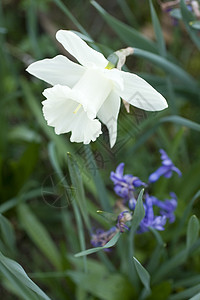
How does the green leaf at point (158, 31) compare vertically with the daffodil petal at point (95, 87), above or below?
below

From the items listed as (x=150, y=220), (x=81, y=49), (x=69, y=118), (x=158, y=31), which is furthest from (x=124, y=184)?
(x=158, y=31)

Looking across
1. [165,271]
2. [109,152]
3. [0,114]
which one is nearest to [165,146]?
[109,152]

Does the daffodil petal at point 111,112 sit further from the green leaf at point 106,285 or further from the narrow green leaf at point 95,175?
the green leaf at point 106,285

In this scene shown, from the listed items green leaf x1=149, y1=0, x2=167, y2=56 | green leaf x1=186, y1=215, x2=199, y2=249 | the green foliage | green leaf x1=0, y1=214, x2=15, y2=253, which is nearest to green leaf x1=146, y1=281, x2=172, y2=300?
the green foliage

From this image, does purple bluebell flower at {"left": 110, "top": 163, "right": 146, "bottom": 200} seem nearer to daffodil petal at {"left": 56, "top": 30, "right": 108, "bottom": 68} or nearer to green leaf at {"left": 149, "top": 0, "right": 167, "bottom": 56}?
daffodil petal at {"left": 56, "top": 30, "right": 108, "bottom": 68}

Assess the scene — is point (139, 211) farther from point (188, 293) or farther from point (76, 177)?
point (188, 293)

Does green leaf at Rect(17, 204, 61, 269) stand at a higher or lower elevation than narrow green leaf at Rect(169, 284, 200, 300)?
higher

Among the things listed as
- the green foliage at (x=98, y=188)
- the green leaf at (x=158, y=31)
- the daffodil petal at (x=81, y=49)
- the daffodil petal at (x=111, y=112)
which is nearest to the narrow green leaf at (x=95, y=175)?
the green foliage at (x=98, y=188)
